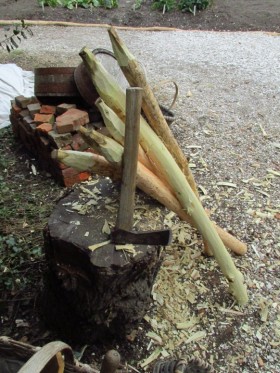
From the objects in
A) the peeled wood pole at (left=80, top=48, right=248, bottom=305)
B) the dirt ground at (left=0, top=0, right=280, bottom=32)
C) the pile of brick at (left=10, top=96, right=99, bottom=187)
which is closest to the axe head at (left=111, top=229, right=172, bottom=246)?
the peeled wood pole at (left=80, top=48, right=248, bottom=305)

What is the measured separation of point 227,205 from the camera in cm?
329

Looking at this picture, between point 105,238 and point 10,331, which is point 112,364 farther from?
point 10,331

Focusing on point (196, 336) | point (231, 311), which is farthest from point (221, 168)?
point (196, 336)

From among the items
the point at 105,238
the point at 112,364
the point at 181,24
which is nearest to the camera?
the point at 112,364

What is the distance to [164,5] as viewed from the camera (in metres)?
8.78

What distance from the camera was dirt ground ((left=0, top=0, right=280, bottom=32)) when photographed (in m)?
8.23

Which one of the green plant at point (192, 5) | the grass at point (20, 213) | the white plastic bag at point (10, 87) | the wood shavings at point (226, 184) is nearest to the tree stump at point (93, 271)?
the grass at point (20, 213)

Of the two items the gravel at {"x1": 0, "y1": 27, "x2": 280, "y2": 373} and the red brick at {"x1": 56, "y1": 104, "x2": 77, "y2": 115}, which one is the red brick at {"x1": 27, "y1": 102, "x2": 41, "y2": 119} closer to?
the red brick at {"x1": 56, "y1": 104, "x2": 77, "y2": 115}

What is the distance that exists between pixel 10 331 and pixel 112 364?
3.85ft

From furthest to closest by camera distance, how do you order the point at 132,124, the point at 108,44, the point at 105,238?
the point at 108,44, the point at 105,238, the point at 132,124

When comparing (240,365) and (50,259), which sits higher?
(50,259)

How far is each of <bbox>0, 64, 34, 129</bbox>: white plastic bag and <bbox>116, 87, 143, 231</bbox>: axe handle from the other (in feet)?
9.06

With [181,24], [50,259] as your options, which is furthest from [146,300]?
[181,24]

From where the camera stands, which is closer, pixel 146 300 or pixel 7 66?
pixel 146 300
